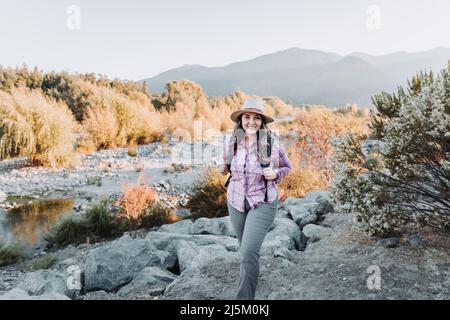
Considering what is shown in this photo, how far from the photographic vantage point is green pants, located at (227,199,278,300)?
119 inches

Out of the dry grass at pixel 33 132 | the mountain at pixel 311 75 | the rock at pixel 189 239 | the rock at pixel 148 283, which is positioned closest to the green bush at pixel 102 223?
the rock at pixel 189 239

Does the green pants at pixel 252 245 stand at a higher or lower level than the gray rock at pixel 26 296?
higher

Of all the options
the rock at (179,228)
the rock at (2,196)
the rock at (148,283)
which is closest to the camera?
the rock at (148,283)

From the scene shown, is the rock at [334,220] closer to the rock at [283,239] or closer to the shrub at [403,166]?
the rock at [283,239]

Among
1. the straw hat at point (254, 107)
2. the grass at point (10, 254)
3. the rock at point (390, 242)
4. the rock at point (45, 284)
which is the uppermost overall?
the straw hat at point (254, 107)

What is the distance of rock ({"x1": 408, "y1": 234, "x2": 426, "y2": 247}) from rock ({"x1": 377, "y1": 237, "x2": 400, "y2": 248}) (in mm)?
117

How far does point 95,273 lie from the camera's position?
4637mm

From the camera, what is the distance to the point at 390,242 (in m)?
3.85

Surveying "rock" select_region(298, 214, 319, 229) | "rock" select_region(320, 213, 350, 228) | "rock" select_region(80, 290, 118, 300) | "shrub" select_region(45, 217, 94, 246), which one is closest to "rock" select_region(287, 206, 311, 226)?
"rock" select_region(298, 214, 319, 229)

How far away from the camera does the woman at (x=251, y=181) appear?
3068mm

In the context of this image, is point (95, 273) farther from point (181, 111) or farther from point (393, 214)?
point (181, 111)

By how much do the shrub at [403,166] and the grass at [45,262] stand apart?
4.59 m

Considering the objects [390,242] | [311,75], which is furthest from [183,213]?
[311,75]
